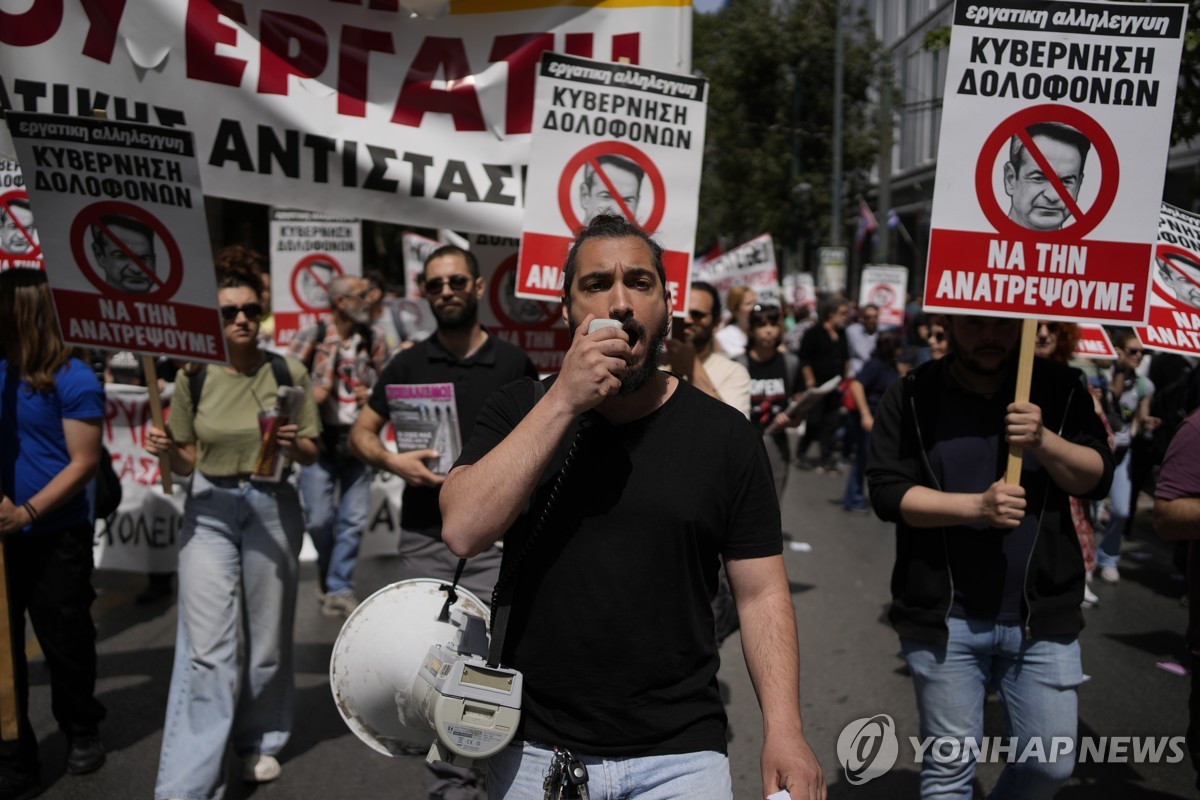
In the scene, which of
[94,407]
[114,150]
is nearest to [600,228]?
[114,150]

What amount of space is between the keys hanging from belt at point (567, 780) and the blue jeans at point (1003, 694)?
162 cm

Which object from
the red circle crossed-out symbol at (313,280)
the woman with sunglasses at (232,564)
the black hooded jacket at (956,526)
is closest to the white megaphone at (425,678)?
the black hooded jacket at (956,526)

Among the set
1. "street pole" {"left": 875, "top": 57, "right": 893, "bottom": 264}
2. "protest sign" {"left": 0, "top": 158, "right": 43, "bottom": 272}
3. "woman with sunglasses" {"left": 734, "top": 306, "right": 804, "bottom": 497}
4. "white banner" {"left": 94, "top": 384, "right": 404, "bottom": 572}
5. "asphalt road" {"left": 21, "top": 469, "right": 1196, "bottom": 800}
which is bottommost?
"asphalt road" {"left": 21, "top": 469, "right": 1196, "bottom": 800}

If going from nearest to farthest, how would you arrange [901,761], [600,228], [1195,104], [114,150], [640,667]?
1. [640,667]
2. [600,228]
3. [114,150]
4. [901,761]
5. [1195,104]

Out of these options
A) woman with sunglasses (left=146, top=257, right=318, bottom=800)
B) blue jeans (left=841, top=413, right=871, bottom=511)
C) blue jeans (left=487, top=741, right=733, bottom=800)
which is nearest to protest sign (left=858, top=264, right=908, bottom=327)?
blue jeans (left=841, top=413, right=871, bottom=511)

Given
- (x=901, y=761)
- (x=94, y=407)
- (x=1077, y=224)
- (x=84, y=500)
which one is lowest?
(x=901, y=761)

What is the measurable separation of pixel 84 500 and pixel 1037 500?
146 inches

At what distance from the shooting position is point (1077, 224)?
3.34m

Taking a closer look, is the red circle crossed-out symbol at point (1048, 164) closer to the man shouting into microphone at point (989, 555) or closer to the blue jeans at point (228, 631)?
the man shouting into microphone at point (989, 555)

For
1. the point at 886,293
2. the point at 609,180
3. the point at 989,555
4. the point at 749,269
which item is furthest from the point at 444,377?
the point at 886,293

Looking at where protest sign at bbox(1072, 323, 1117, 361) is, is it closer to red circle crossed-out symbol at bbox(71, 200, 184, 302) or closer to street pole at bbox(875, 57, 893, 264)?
red circle crossed-out symbol at bbox(71, 200, 184, 302)

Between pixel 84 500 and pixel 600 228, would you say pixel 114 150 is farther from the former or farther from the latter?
pixel 600 228

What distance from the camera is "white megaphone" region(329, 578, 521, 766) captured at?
2176mm

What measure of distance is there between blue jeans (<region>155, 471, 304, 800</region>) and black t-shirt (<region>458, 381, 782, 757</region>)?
2270 mm
